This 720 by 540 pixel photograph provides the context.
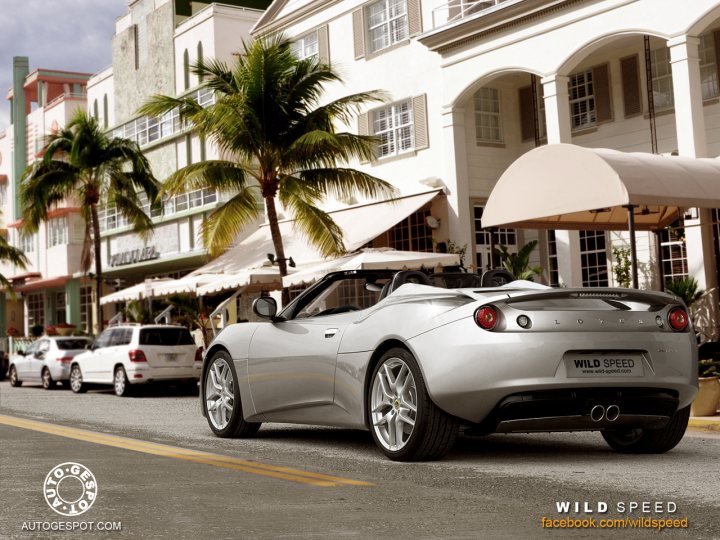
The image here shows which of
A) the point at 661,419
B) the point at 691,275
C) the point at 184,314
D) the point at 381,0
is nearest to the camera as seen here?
the point at 661,419

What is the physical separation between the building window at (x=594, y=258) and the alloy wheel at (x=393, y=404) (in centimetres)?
1521

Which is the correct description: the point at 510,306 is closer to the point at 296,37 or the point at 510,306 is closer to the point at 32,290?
the point at 296,37

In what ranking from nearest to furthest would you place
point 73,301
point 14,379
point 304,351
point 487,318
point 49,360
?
point 487,318
point 304,351
point 49,360
point 14,379
point 73,301

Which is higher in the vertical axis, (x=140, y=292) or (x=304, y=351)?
(x=140, y=292)

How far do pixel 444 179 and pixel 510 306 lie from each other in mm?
16886

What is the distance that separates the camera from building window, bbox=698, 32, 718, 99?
19938 millimetres

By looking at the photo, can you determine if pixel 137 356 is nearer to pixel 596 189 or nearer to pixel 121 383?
pixel 121 383

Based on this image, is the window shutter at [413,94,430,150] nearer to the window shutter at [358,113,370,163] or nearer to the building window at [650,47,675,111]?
the window shutter at [358,113,370,163]

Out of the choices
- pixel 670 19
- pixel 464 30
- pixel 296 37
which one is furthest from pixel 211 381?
pixel 296 37

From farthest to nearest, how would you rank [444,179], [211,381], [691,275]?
[444,179] < [691,275] < [211,381]

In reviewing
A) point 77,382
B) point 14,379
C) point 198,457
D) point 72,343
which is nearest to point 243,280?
point 77,382

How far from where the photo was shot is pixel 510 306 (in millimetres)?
7277

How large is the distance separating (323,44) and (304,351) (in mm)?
20322

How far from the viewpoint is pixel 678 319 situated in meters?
7.66
